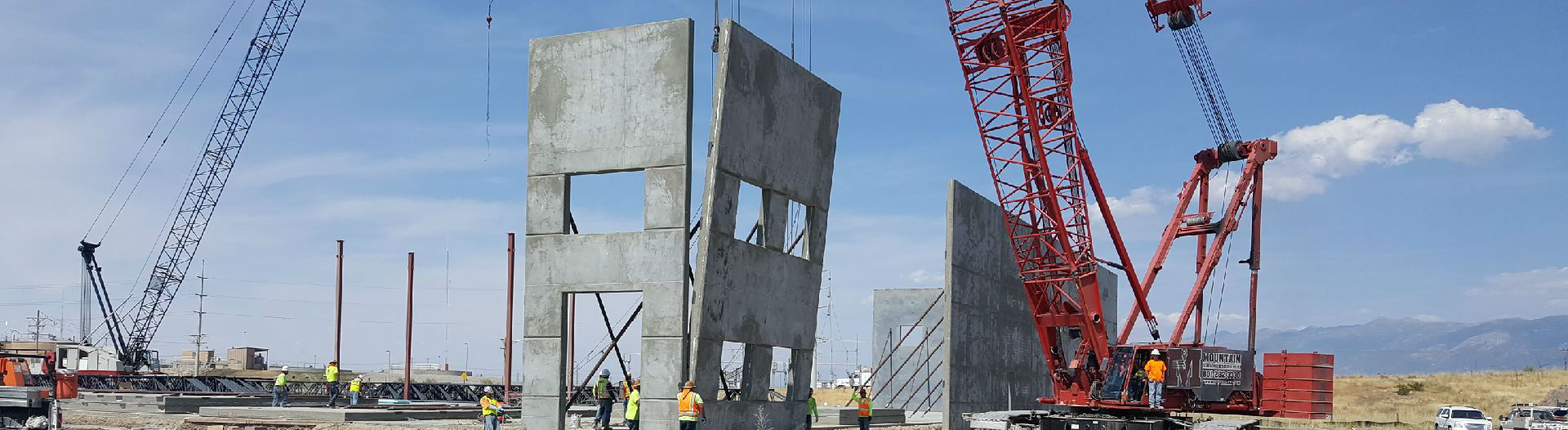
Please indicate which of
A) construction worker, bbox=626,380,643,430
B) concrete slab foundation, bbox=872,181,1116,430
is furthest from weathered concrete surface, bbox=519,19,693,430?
concrete slab foundation, bbox=872,181,1116,430

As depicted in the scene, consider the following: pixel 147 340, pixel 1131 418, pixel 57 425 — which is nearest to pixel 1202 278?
pixel 1131 418

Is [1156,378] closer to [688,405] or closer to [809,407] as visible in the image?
[809,407]

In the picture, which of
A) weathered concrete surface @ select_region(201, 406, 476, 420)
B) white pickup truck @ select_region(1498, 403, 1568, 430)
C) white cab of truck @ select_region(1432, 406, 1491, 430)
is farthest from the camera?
white cab of truck @ select_region(1432, 406, 1491, 430)

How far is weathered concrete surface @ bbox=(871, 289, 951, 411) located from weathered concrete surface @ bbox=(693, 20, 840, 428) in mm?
16355

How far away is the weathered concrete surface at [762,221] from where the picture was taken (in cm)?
2581

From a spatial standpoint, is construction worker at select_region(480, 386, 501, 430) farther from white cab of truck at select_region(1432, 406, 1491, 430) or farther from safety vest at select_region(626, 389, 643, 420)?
white cab of truck at select_region(1432, 406, 1491, 430)

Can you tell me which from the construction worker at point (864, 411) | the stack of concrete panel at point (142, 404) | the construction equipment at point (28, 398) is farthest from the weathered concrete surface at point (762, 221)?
the stack of concrete panel at point (142, 404)

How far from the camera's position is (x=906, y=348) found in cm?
5025

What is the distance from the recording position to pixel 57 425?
85.6ft

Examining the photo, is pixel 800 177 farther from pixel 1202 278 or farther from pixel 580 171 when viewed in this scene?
pixel 1202 278

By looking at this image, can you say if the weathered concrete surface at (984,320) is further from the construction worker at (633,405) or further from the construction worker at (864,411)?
the construction worker at (633,405)

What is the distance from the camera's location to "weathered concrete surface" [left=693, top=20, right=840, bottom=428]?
2581 centimetres

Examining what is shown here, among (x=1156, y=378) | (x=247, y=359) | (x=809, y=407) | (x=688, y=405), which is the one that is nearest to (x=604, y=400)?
(x=688, y=405)

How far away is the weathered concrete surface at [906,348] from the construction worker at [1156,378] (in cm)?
1571
